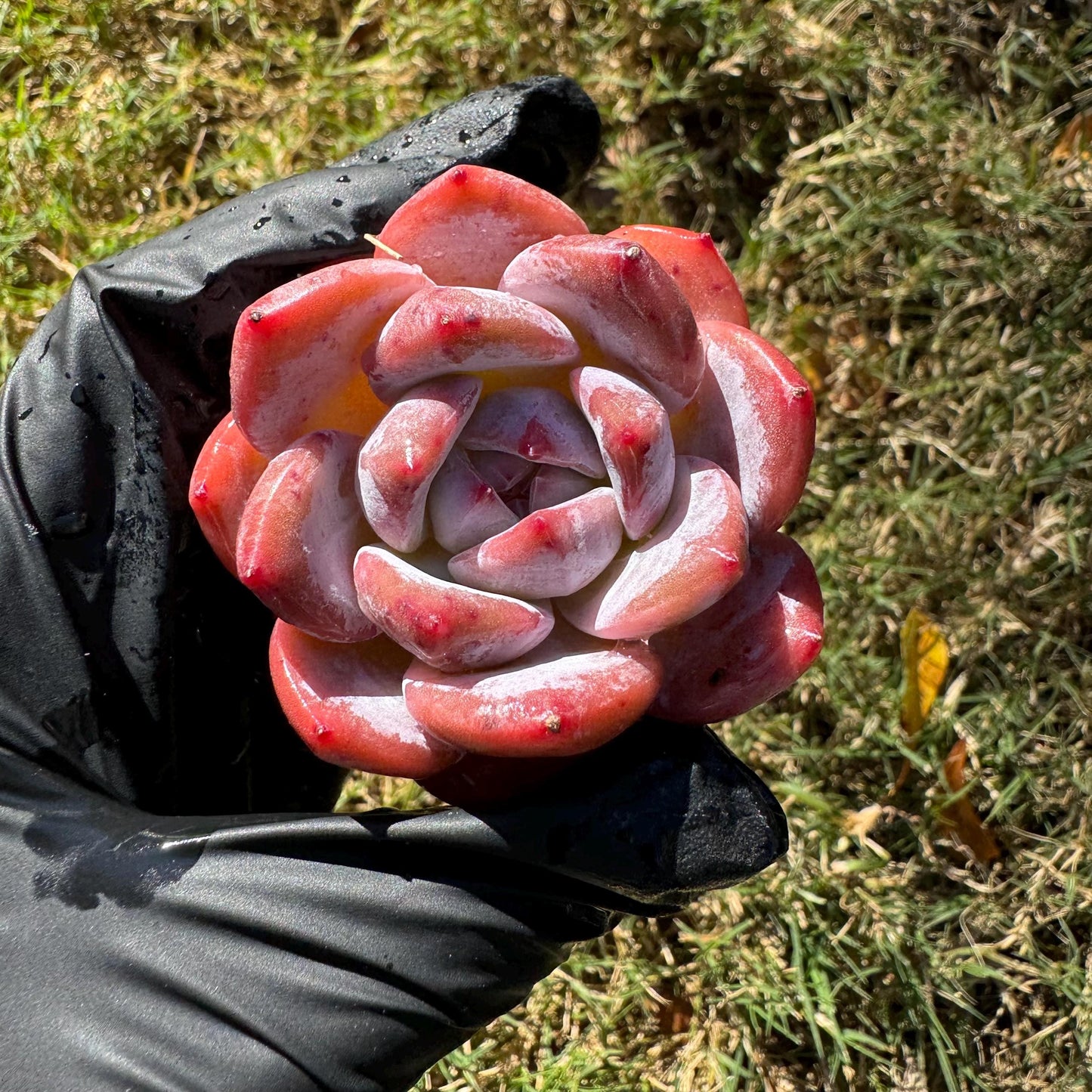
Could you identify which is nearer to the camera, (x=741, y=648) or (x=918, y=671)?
(x=741, y=648)

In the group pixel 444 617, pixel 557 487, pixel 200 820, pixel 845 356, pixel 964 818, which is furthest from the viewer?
pixel 845 356

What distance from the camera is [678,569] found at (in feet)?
3.01

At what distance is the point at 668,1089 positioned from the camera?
1821 millimetres

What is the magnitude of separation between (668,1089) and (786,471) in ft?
4.22

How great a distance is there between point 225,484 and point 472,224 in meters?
0.34

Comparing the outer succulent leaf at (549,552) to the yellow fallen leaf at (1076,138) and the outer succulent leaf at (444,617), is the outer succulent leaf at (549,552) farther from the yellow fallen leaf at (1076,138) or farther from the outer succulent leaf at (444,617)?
the yellow fallen leaf at (1076,138)

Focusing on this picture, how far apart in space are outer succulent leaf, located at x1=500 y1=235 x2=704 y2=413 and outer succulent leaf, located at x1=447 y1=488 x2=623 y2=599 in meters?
0.13

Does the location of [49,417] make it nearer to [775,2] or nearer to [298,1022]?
[298,1022]

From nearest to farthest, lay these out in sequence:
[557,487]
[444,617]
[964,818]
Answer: [444,617] → [557,487] → [964,818]

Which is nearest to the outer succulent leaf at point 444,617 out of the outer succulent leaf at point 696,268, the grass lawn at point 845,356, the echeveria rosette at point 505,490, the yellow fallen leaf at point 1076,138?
the echeveria rosette at point 505,490

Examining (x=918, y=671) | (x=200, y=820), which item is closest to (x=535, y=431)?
(x=200, y=820)

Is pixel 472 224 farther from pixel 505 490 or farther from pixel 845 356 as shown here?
pixel 845 356

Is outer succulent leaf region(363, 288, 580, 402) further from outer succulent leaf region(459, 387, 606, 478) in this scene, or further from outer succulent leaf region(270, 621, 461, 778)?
outer succulent leaf region(270, 621, 461, 778)

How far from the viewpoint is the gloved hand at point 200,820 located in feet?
3.61
